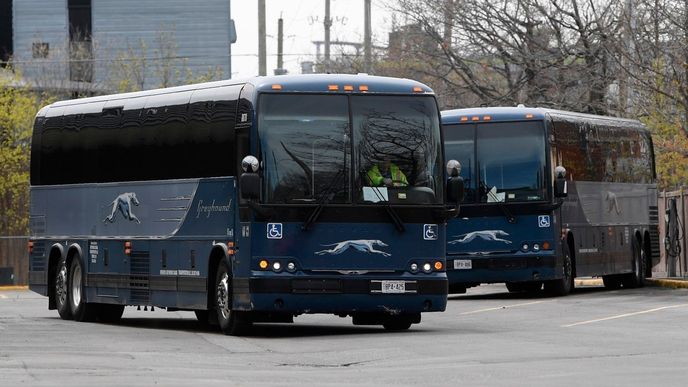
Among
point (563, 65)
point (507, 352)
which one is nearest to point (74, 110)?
point (507, 352)

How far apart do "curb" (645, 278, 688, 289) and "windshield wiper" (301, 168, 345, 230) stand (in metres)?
14.4

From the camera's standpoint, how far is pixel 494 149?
30.5m

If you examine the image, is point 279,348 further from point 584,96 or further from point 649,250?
point 584,96

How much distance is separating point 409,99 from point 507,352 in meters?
4.77

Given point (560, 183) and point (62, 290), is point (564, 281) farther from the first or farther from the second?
point (62, 290)

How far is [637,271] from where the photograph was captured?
35719mm

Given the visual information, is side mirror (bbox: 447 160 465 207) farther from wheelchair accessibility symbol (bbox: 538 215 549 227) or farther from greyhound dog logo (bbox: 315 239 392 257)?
wheelchair accessibility symbol (bbox: 538 215 549 227)

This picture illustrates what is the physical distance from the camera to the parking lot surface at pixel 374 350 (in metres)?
15.2

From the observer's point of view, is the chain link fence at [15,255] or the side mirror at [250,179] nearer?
the side mirror at [250,179]

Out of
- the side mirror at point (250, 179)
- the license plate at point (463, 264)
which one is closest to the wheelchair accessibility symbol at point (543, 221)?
the license plate at point (463, 264)

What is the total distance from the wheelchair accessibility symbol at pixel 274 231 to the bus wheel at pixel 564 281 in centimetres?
1071

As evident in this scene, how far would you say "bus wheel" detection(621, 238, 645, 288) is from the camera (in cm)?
3566

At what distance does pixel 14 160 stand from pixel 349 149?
113 feet

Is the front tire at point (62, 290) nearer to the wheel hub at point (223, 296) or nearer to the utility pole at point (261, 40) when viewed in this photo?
the wheel hub at point (223, 296)
